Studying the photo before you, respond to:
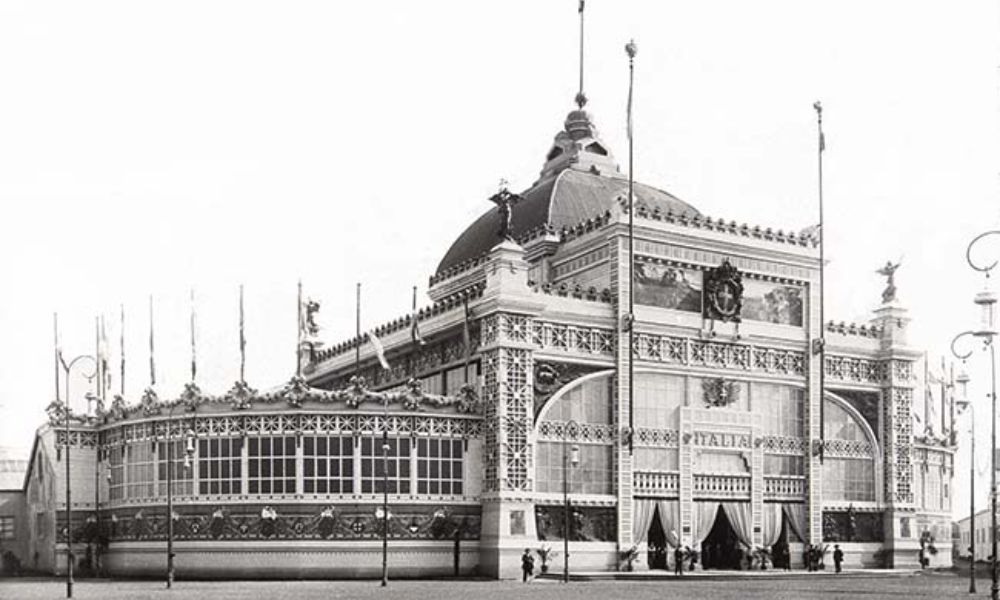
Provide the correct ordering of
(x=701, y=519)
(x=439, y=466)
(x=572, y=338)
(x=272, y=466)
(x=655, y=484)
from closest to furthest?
(x=272, y=466) → (x=439, y=466) → (x=572, y=338) → (x=655, y=484) → (x=701, y=519)

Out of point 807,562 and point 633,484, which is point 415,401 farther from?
point 807,562

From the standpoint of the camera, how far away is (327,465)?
57.1 m

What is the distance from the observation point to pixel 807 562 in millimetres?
64750

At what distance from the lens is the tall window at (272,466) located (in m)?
57.0

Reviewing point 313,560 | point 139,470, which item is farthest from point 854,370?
point 139,470

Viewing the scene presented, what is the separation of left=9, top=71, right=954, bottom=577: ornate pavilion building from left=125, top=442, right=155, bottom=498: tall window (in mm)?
103

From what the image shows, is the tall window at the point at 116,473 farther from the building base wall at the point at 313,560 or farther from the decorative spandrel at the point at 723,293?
the decorative spandrel at the point at 723,293

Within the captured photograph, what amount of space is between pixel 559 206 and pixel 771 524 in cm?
2002

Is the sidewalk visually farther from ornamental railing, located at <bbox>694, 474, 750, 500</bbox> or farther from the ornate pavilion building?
ornamental railing, located at <bbox>694, 474, 750, 500</bbox>

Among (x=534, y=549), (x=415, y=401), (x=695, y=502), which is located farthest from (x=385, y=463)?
(x=695, y=502)

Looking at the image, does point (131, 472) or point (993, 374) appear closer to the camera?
point (993, 374)

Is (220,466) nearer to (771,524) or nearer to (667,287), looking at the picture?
(667,287)

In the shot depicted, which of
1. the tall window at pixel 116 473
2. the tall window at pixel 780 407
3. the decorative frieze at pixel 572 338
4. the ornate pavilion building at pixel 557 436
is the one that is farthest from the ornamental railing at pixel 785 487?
the tall window at pixel 116 473

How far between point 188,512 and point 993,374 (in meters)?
34.8
